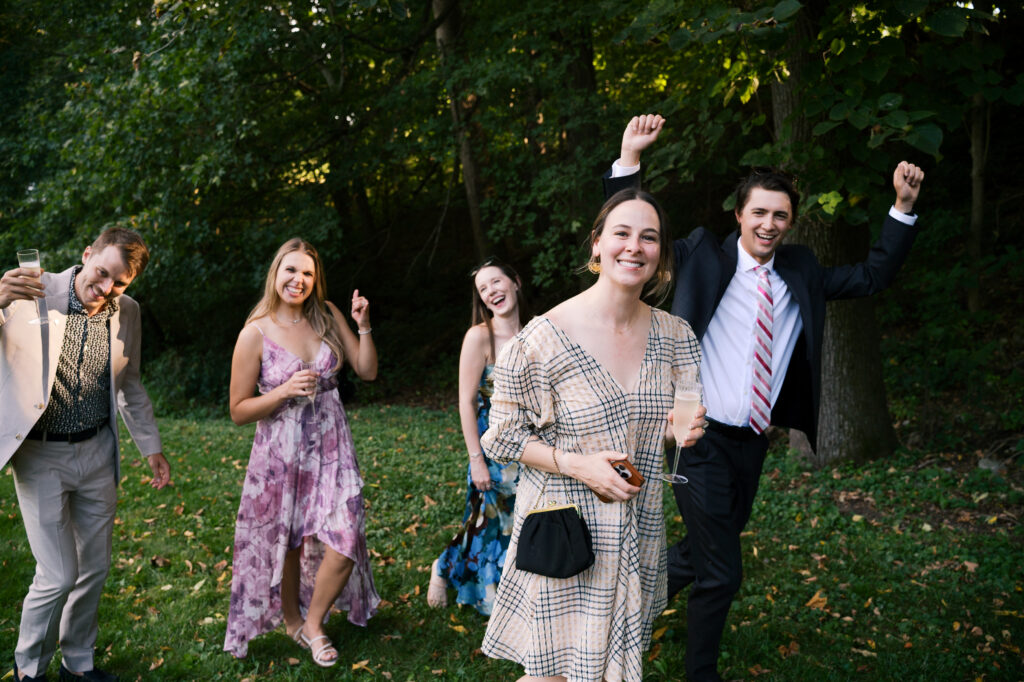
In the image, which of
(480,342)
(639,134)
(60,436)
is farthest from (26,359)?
(639,134)

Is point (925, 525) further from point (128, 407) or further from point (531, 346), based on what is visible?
point (128, 407)

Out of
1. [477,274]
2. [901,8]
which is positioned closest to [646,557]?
[477,274]

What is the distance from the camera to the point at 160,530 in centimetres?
670

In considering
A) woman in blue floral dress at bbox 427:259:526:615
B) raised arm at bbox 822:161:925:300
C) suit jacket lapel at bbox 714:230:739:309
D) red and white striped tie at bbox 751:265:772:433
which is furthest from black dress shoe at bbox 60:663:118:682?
raised arm at bbox 822:161:925:300

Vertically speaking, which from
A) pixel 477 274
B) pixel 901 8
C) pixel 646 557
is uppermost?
pixel 901 8

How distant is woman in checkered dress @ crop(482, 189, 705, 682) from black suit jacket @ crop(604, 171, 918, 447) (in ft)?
3.62

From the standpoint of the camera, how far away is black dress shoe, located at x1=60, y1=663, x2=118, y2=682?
4.09m

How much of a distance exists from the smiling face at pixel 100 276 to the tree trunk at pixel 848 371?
18.7ft

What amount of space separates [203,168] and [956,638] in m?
9.69

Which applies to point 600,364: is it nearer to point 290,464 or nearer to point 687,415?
point 687,415

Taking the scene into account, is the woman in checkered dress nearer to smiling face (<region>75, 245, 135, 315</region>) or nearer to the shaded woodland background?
smiling face (<region>75, 245, 135, 315</region>)

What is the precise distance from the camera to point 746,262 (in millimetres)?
3898

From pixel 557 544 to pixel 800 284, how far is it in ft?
6.81

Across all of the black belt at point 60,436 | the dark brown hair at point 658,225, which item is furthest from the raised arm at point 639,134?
the black belt at point 60,436
